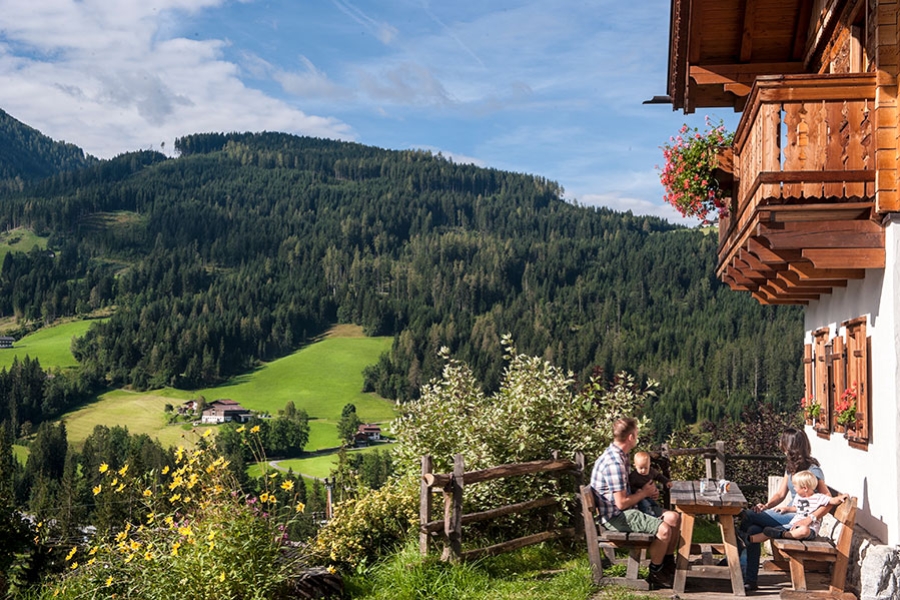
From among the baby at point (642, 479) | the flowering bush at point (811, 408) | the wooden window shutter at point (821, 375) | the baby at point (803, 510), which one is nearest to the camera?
the baby at point (803, 510)

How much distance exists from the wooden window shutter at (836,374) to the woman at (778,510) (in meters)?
0.92

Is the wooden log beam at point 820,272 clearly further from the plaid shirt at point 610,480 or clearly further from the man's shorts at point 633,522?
the man's shorts at point 633,522

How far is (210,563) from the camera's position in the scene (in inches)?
315

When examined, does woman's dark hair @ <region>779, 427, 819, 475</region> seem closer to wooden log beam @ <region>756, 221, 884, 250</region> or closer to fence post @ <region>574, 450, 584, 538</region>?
wooden log beam @ <region>756, 221, 884, 250</region>

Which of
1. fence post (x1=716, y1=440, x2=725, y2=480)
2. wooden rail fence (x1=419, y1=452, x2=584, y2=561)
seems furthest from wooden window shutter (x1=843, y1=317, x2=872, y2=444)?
fence post (x1=716, y1=440, x2=725, y2=480)

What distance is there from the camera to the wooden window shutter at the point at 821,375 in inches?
440

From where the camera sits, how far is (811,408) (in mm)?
11703

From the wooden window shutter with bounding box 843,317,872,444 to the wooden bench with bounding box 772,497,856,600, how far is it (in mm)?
1050

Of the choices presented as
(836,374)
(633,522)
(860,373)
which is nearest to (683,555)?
(633,522)

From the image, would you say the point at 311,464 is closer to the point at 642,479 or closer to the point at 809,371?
the point at 809,371

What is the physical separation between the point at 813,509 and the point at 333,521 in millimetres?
5775

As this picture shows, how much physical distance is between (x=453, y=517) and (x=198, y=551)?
285cm

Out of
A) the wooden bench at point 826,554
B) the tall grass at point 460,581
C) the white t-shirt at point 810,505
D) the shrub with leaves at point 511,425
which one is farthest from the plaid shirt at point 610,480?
the shrub with leaves at point 511,425

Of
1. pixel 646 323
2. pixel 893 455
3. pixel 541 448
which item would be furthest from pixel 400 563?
pixel 646 323
